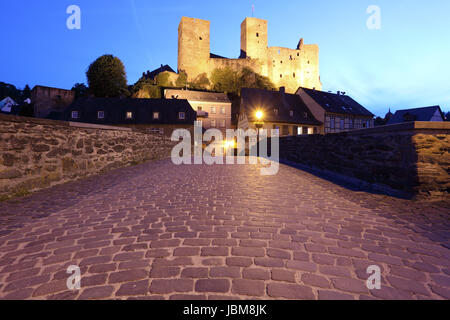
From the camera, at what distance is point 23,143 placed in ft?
15.4

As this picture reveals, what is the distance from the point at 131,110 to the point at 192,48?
31838 mm

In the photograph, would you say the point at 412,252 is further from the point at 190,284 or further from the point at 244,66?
the point at 244,66

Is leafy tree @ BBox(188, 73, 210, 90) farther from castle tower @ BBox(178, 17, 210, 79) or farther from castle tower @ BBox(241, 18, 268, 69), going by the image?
castle tower @ BBox(241, 18, 268, 69)

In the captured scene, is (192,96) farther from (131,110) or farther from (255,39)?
(255,39)

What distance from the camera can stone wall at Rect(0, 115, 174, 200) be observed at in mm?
4398

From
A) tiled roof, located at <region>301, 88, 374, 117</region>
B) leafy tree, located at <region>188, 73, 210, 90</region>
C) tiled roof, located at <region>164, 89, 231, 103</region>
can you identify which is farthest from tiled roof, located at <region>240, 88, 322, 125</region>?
leafy tree, located at <region>188, 73, 210, 90</region>

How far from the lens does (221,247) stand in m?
2.47

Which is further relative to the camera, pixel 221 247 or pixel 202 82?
pixel 202 82

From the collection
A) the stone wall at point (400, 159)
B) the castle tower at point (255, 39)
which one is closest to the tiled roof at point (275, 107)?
the stone wall at point (400, 159)

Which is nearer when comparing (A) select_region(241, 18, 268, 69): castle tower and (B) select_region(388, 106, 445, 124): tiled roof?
(B) select_region(388, 106, 445, 124): tiled roof

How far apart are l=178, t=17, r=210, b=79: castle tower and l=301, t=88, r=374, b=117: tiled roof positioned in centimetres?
2875

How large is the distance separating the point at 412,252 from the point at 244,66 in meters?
54.8

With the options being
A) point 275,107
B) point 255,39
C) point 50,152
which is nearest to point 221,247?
point 50,152

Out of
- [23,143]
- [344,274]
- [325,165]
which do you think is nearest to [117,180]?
[23,143]
